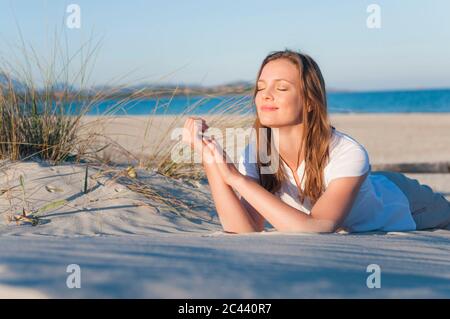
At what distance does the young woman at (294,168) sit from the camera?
2.92m

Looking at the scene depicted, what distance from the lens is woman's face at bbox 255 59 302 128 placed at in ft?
9.94

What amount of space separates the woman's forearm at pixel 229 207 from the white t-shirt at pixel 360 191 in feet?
0.86

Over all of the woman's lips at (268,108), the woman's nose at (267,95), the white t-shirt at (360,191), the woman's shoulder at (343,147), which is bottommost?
the white t-shirt at (360,191)

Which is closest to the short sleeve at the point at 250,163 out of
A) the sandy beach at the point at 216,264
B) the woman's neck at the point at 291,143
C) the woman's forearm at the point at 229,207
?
the woman's neck at the point at 291,143

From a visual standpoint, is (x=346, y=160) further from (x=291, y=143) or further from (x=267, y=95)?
(x=267, y=95)

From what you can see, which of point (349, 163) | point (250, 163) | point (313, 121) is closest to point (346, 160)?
point (349, 163)

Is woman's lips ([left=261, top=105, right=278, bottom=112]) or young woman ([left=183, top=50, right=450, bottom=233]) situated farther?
woman's lips ([left=261, top=105, right=278, bottom=112])

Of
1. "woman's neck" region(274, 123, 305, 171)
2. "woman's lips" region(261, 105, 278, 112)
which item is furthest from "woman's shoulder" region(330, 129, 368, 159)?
"woman's lips" region(261, 105, 278, 112)

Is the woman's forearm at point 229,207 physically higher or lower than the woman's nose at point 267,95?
lower

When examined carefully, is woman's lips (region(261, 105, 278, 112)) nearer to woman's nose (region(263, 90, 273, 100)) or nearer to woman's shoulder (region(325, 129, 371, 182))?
woman's nose (region(263, 90, 273, 100))

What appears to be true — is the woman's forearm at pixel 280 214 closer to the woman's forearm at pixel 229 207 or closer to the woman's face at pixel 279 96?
the woman's forearm at pixel 229 207

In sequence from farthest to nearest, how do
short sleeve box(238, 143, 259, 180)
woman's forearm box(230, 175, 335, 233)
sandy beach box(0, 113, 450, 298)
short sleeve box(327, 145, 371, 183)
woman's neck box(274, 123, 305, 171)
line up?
short sleeve box(238, 143, 259, 180) → woman's neck box(274, 123, 305, 171) → short sleeve box(327, 145, 371, 183) → woman's forearm box(230, 175, 335, 233) → sandy beach box(0, 113, 450, 298)
